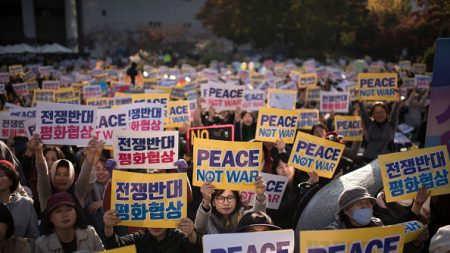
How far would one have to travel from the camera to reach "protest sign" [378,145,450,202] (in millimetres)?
4879

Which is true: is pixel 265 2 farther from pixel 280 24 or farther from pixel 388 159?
pixel 388 159

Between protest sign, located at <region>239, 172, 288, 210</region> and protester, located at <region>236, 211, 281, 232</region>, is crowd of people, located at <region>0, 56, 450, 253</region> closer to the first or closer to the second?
protester, located at <region>236, 211, 281, 232</region>

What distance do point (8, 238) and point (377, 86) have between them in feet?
29.5

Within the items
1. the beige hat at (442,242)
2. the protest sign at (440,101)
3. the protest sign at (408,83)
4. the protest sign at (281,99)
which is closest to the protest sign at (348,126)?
the protest sign at (281,99)

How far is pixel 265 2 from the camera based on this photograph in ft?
→ 166

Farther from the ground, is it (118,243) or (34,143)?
(34,143)

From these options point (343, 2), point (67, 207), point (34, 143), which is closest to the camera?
point (67, 207)

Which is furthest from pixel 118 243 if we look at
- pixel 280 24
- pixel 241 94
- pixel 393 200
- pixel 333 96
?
pixel 280 24

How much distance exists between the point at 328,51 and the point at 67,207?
45014 millimetres

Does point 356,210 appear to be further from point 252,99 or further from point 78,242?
point 252,99

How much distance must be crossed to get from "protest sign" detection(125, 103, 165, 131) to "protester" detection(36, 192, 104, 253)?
11.9ft

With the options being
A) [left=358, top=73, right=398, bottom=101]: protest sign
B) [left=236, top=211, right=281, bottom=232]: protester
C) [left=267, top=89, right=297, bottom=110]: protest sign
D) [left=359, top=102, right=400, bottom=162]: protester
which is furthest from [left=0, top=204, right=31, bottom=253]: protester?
[left=358, top=73, right=398, bottom=101]: protest sign

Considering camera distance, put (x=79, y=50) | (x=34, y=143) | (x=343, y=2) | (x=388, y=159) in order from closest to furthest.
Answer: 1. (x=388, y=159)
2. (x=34, y=143)
3. (x=343, y=2)
4. (x=79, y=50)

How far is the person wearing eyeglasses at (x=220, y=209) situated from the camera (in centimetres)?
461
